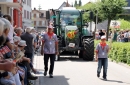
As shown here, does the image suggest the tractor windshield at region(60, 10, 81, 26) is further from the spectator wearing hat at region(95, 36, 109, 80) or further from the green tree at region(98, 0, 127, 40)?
the green tree at region(98, 0, 127, 40)

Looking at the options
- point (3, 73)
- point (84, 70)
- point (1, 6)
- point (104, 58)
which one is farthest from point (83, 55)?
point (3, 73)

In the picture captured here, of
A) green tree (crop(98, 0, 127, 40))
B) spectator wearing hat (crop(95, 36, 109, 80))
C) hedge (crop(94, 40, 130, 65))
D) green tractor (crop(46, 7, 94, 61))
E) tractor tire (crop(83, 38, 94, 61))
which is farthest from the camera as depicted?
green tree (crop(98, 0, 127, 40))

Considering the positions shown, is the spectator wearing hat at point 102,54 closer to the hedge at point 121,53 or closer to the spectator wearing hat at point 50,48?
the spectator wearing hat at point 50,48

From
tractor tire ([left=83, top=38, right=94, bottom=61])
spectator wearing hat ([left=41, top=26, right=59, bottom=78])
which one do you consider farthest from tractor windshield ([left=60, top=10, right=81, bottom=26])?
spectator wearing hat ([left=41, top=26, right=59, bottom=78])

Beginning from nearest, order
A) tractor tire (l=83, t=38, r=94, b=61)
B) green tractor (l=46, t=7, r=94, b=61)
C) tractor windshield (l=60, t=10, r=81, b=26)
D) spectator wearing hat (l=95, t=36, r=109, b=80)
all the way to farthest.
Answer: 1. spectator wearing hat (l=95, t=36, r=109, b=80)
2. tractor tire (l=83, t=38, r=94, b=61)
3. green tractor (l=46, t=7, r=94, b=61)
4. tractor windshield (l=60, t=10, r=81, b=26)

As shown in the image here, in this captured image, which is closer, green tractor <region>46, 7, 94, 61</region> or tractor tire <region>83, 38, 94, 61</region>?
tractor tire <region>83, 38, 94, 61</region>

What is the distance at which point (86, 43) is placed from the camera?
56.5 feet

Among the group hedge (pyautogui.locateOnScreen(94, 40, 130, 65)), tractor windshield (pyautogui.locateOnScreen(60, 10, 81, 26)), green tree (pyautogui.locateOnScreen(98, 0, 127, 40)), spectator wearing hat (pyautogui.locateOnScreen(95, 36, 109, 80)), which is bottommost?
hedge (pyautogui.locateOnScreen(94, 40, 130, 65))

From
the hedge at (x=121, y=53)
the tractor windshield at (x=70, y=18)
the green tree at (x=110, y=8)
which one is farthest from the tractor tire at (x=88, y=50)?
the green tree at (x=110, y=8)

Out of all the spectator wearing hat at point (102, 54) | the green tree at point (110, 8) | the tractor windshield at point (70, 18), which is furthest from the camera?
the green tree at point (110, 8)

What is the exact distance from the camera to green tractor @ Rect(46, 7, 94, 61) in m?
17.3

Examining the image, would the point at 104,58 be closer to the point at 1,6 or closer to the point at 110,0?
the point at 1,6

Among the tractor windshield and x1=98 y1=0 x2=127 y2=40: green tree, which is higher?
x1=98 y1=0 x2=127 y2=40: green tree

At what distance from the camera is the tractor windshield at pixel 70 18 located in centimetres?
1845
